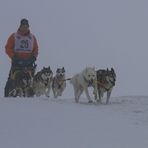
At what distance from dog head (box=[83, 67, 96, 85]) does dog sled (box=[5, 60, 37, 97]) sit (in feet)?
3.78

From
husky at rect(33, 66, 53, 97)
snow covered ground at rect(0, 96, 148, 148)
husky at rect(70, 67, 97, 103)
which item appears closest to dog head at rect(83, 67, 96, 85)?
husky at rect(70, 67, 97, 103)

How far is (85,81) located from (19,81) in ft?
4.90

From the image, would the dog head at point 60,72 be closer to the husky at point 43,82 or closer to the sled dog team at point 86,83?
the husky at point 43,82

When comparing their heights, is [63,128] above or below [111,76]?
below

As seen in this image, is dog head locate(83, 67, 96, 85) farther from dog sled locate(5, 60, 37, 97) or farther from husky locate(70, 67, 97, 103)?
dog sled locate(5, 60, 37, 97)

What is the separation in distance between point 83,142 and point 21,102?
9.42 ft

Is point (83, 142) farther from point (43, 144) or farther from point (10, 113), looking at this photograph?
point (10, 113)

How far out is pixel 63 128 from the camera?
6508 mm

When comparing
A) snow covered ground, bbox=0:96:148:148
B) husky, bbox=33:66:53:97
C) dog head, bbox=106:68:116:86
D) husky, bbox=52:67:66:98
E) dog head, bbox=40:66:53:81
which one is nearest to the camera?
snow covered ground, bbox=0:96:148:148

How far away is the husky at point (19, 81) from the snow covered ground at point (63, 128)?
214 centimetres

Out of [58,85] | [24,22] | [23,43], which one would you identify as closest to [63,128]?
[24,22]

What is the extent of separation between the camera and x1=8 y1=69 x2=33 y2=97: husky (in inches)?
421

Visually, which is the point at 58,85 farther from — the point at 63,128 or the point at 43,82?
the point at 63,128

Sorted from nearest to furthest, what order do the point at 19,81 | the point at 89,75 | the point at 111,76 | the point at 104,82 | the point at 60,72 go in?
1. the point at 19,81
2. the point at 89,75
3. the point at 104,82
4. the point at 111,76
5. the point at 60,72
